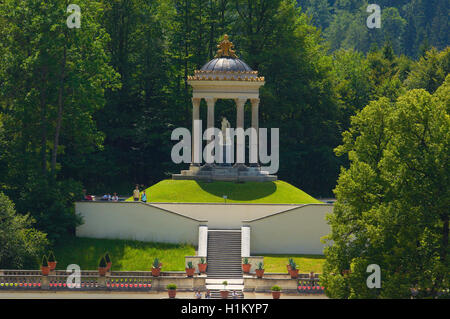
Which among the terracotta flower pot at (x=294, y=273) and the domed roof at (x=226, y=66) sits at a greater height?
the domed roof at (x=226, y=66)

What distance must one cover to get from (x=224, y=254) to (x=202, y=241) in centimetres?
184

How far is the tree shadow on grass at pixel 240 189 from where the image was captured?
215ft

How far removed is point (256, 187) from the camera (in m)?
67.7

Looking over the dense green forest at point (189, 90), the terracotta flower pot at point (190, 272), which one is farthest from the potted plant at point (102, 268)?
the dense green forest at point (189, 90)

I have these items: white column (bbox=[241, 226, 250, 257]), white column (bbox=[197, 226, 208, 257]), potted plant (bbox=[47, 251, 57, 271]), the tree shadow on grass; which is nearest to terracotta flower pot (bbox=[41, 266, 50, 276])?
potted plant (bbox=[47, 251, 57, 271])

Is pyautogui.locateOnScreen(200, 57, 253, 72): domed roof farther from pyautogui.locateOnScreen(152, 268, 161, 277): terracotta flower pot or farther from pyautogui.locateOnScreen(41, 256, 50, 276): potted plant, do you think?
pyautogui.locateOnScreen(41, 256, 50, 276): potted plant

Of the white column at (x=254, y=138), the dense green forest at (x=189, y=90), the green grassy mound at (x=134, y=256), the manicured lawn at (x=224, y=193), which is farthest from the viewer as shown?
the dense green forest at (x=189, y=90)

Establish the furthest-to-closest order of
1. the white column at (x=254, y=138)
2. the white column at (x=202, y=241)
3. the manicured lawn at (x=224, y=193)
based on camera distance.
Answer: the white column at (x=254, y=138), the manicured lawn at (x=224, y=193), the white column at (x=202, y=241)

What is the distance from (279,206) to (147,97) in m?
30.2

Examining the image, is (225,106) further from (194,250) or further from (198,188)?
(194,250)

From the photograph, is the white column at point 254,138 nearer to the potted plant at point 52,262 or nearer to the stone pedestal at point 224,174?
the stone pedestal at point 224,174

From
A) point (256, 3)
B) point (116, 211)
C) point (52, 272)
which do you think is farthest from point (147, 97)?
point (52, 272)

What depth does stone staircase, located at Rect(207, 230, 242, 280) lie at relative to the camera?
5366cm

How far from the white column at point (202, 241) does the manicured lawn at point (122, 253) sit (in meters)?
0.94
